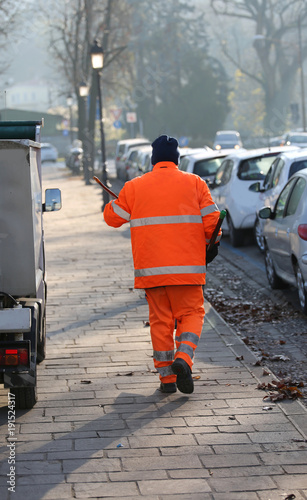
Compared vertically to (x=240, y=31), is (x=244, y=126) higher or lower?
lower

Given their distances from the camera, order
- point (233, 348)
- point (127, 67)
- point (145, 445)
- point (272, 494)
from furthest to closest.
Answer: point (127, 67) → point (233, 348) → point (145, 445) → point (272, 494)

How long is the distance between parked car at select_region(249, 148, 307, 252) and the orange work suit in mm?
7005

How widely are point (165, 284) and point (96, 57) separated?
18493mm

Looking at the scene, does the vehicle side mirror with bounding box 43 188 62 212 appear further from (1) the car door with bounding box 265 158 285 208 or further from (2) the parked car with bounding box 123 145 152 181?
(2) the parked car with bounding box 123 145 152 181

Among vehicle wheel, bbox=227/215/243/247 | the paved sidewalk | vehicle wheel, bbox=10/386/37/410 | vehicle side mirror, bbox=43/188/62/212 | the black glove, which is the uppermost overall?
vehicle side mirror, bbox=43/188/62/212

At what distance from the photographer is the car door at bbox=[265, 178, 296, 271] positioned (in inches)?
409

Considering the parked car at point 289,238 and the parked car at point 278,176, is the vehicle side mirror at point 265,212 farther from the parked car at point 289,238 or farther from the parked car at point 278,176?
the parked car at point 278,176

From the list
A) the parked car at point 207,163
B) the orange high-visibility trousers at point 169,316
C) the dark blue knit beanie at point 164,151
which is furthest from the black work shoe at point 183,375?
the parked car at point 207,163

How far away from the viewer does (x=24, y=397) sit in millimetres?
6195

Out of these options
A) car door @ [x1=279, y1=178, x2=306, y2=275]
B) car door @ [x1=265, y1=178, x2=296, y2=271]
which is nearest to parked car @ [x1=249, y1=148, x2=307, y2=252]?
car door @ [x1=265, y1=178, x2=296, y2=271]

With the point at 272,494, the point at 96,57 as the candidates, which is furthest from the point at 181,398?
the point at 96,57

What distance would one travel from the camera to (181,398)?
6.46m

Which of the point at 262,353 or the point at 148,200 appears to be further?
the point at 262,353

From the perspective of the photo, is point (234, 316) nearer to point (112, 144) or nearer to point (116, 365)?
point (116, 365)
